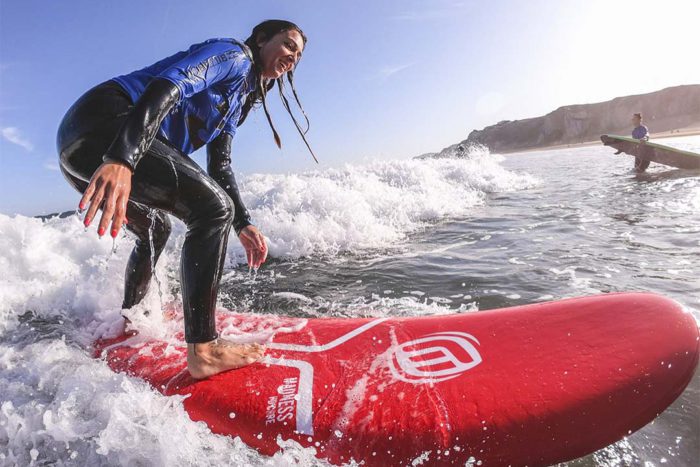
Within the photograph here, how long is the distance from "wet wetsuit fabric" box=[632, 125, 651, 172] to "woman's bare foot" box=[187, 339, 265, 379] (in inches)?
585

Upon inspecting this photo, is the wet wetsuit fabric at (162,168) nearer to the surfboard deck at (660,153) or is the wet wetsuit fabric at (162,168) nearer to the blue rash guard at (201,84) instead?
the blue rash guard at (201,84)

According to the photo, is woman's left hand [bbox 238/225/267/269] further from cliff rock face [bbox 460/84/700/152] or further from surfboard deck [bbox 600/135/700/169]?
cliff rock face [bbox 460/84/700/152]

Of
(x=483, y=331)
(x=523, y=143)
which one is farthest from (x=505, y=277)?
(x=523, y=143)

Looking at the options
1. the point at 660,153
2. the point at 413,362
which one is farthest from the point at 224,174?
the point at 660,153

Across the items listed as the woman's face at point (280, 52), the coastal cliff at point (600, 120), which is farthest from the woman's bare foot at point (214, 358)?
the coastal cliff at point (600, 120)

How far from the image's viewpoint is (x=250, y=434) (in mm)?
1575

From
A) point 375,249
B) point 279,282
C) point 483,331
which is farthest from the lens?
point 375,249

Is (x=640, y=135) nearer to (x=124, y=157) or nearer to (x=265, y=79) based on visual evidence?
(x=265, y=79)

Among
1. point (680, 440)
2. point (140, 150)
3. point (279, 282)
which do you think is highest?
point (140, 150)

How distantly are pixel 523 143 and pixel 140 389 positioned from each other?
88.7 meters

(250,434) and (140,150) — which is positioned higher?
(140,150)

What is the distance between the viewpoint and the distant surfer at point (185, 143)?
1.36m

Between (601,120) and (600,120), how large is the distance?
0.18 meters

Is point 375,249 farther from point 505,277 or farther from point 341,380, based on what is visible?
point 341,380
